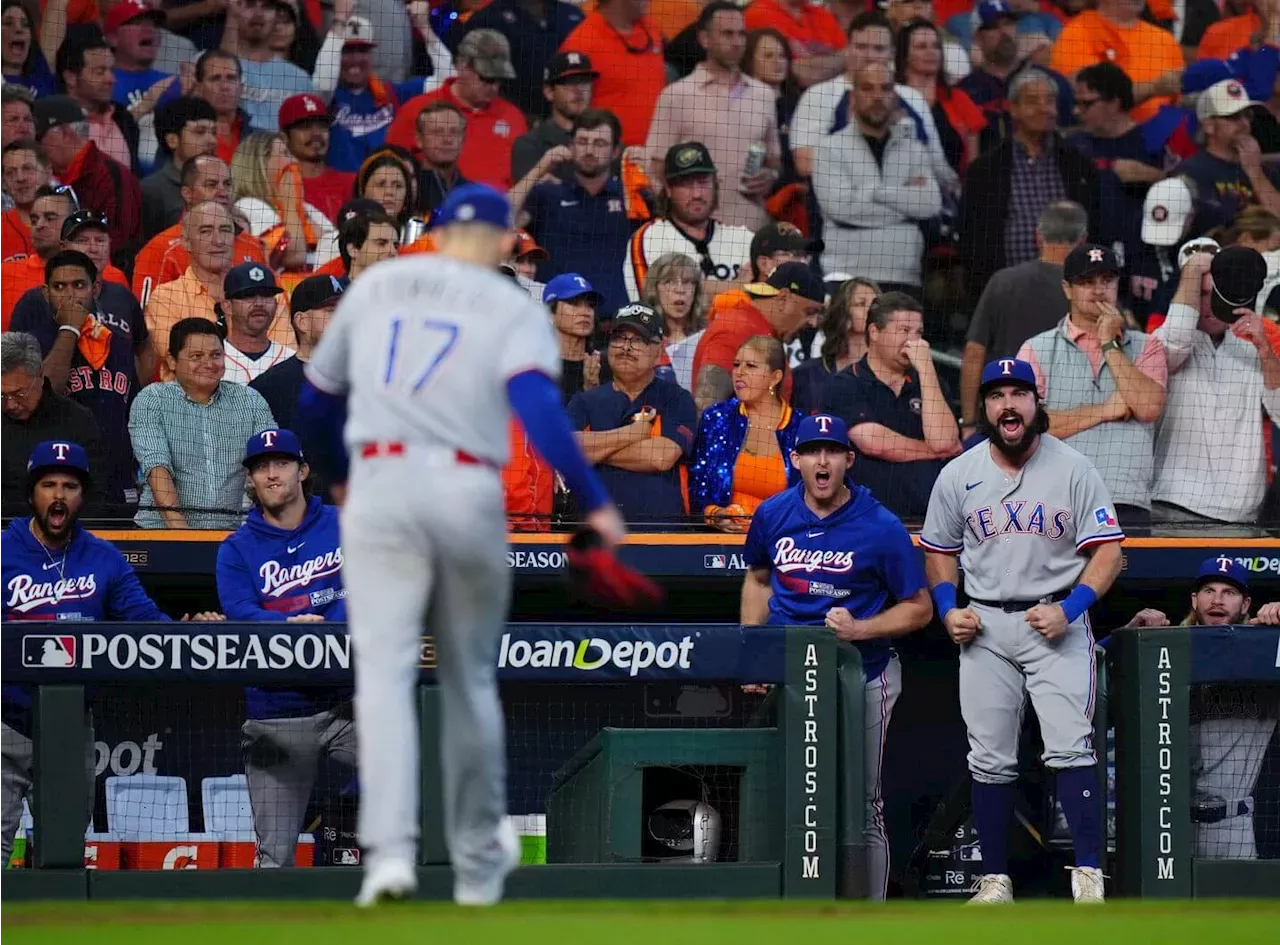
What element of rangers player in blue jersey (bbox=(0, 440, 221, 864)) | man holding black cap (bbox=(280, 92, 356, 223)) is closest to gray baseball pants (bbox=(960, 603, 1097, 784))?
rangers player in blue jersey (bbox=(0, 440, 221, 864))

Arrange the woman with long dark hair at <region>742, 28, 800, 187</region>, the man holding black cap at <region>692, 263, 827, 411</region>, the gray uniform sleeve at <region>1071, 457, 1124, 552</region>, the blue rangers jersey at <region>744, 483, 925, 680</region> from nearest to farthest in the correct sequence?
the gray uniform sleeve at <region>1071, 457, 1124, 552</region>
the blue rangers jersey at <region>744, 483, 925, 680</region>
the man holding black cap at <region>692, 263, 827, 411</region>
the woman with long dark hair at <region>742, 28, 800, 187</region>

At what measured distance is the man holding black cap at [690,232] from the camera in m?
9.68

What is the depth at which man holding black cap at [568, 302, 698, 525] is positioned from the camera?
8.34 metres

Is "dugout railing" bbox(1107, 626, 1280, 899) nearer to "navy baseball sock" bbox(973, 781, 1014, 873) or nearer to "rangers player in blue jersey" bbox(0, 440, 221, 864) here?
"navy baseball sock" bbox(973, 781, 1014, 873)

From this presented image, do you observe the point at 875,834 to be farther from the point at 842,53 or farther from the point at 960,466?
the point at 842,53

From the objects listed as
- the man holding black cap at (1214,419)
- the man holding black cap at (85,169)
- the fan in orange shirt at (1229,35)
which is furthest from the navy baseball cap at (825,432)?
the fan in orange shirt at (1229,35)

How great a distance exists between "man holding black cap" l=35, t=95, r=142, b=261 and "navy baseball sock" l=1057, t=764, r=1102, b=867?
516cm

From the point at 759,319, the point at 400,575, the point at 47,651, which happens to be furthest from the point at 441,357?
the point at 759,319

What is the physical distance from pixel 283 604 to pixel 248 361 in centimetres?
166

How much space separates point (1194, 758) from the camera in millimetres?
6887

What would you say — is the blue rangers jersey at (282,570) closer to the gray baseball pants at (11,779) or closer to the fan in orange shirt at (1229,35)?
the gray baseball pants at (11,779)

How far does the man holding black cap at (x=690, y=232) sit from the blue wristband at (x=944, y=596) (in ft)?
9.09

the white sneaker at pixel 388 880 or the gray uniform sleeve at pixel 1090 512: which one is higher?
the gray uniform sleeve at pixel 1090 512

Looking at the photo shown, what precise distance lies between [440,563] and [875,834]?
3040 mm
